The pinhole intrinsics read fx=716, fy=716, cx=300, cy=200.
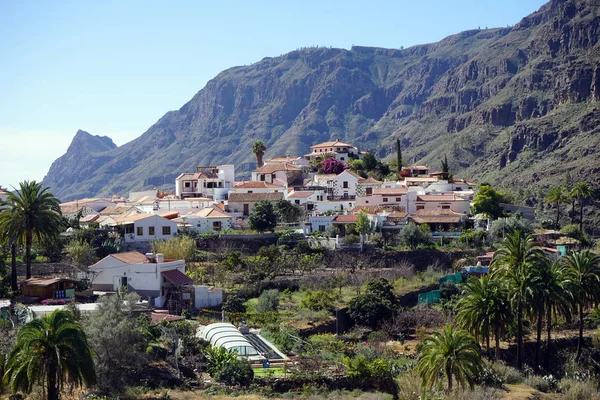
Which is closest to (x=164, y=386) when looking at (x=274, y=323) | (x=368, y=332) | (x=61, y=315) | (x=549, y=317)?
(x=61, y=315)

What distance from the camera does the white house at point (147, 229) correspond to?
59.8m

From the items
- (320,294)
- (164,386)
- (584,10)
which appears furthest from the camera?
(584,10)

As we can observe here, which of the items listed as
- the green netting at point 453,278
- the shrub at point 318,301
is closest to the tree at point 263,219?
the shrub at point 318,301

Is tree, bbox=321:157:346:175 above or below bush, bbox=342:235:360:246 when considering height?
above

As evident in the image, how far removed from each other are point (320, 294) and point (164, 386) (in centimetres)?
1825

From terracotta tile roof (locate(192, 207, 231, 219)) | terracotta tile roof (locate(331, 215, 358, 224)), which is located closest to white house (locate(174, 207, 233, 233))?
terracotta tile roof (locate(192, 207, 231, 219))

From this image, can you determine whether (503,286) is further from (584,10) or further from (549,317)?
(584,10)

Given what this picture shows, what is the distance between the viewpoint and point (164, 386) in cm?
2939

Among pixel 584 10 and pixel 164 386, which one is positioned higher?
pixel 584 10

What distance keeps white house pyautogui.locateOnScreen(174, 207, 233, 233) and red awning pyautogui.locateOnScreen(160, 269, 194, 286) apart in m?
17.0

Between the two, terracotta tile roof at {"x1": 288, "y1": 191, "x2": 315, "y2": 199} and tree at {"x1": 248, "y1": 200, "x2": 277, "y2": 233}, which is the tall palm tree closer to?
tree at {"x1": 248, "y1": 200, "x2": 277, "y2": 233}

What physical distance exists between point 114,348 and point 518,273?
71.1 feet

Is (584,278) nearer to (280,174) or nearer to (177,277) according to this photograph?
(177,277)

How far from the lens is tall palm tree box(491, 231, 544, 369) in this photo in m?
37.5
